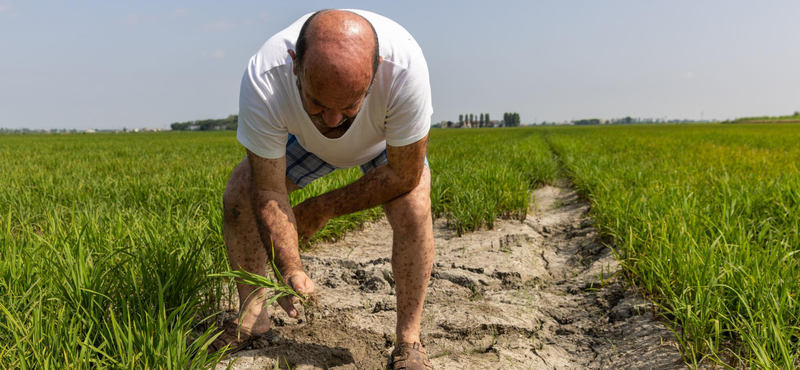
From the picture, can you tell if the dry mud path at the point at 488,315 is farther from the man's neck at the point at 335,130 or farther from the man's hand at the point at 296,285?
the man's neck at the point at 335,130

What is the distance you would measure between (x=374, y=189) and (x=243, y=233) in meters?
0.53

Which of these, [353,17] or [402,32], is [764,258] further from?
[353,17]

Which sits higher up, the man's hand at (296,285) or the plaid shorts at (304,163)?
the plaid shorts at (304,163)

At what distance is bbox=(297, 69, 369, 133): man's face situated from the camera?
1.22 metres

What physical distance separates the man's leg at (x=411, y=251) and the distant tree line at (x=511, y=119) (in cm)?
11793

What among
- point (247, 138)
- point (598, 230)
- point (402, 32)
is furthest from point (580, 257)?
point (247, 138)

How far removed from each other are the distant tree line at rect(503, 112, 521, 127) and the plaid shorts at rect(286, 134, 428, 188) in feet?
386

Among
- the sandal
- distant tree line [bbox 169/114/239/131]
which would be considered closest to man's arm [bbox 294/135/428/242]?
the sandal

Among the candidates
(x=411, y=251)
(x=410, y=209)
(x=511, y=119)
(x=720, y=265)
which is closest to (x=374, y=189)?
(x=410, y=209)

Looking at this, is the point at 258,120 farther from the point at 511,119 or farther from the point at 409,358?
the point at 511,119

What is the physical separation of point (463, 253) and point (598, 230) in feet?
3.54

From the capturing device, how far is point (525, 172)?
5.97m

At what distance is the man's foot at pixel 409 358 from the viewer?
1727mm

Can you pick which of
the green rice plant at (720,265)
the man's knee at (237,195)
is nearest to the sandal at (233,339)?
the man's knee at (237,195)
